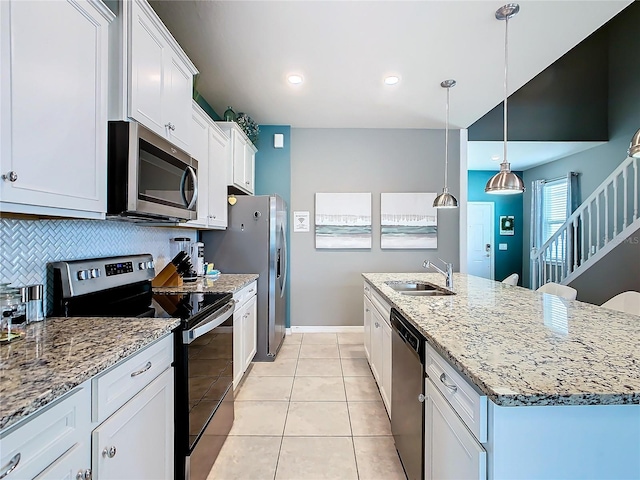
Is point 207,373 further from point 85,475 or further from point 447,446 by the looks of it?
point 447,446

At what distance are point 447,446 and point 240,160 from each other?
3.05 metres

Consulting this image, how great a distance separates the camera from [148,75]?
1.49 meters

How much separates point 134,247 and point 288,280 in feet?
7.31

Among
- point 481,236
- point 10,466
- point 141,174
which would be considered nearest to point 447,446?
point 10,466

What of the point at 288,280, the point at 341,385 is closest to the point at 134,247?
the point at 341,385

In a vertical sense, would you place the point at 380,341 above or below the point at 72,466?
below

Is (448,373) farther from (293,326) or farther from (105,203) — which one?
(293,326)

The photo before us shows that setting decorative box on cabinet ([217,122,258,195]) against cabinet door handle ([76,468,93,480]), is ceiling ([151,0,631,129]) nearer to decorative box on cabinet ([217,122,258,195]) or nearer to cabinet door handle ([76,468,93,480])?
decorative box on cabinet ([217,122,258,195])

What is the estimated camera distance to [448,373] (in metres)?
1.06

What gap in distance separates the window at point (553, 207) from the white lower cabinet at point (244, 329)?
489 cm

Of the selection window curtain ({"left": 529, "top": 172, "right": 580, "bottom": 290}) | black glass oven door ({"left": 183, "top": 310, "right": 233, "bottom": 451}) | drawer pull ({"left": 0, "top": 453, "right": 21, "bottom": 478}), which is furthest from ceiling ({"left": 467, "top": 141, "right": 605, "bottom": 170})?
drawer pull ({"left": 0, "top": 453, "right": 21, "bottom": 478})

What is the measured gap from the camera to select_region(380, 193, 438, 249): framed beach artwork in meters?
4.12

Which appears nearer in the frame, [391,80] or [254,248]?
[391,80]

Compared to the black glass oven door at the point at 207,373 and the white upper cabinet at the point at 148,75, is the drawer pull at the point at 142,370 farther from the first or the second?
the white upper cabinet at the point at 148,75
